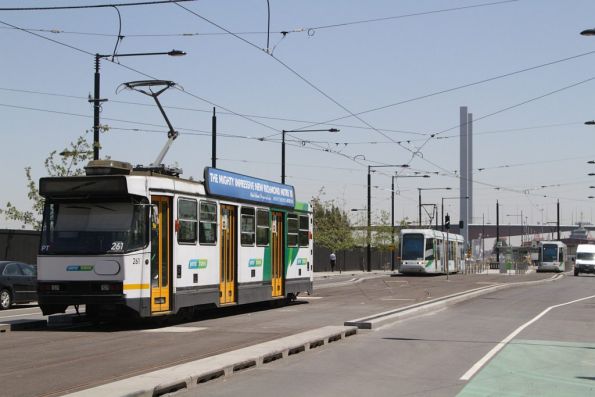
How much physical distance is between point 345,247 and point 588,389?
7264 centimetres

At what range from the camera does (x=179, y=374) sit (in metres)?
10.5

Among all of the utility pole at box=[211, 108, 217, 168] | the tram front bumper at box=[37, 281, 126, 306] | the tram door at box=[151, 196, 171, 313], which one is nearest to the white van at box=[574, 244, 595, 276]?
the utility pole at box=[211, 108, 217, 168]

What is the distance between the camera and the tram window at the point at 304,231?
2651 centimetres

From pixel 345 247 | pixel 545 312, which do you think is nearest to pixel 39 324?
pixel 545 312

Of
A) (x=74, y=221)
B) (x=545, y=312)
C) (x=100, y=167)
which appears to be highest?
(x=100, y=167)

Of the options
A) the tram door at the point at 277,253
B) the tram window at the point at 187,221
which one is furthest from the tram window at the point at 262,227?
the tram window at the point at 187,221

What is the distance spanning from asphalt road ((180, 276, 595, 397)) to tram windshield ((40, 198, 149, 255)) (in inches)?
188

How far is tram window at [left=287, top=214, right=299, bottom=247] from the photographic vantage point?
83.1ft

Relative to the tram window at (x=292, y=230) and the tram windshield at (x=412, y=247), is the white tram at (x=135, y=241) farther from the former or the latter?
the tram windshield at (x=412, y=247)

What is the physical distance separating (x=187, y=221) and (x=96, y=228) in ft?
7.58

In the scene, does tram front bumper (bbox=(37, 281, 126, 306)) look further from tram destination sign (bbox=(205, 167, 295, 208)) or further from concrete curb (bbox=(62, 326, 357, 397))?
tram destination sign (bbox=(205, 167, 295, 208))

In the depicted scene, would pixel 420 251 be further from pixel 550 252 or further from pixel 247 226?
pixel 247 226

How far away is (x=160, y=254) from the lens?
1802 centimetres

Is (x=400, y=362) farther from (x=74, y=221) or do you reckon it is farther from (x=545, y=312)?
(x=545, y=312)
